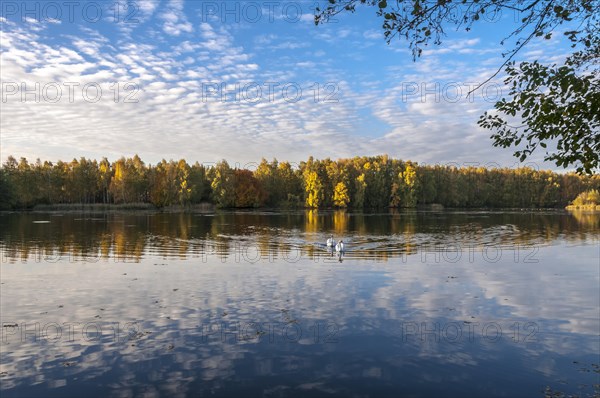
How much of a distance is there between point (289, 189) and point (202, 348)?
486ft

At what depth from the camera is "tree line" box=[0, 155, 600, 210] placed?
129375 millimetres

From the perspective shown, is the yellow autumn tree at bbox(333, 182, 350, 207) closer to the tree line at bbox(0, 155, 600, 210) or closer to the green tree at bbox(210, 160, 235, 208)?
the tree line at bbox(0, 155, 600, 210)

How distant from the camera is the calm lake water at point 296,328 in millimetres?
9055

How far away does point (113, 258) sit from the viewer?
Result: 26172 millimetres

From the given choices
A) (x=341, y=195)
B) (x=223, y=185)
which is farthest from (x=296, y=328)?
(x=341, y=195)

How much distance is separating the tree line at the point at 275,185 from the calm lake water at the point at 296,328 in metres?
111

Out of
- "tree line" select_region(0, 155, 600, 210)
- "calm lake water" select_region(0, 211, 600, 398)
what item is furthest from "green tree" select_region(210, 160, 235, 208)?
"calm lake water" select_region(0, 211, 600, 398)

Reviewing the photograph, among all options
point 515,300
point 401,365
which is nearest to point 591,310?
point 515,300

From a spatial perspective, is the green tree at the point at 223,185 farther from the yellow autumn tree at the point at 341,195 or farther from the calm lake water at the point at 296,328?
the calm lake water at the point at 296,328

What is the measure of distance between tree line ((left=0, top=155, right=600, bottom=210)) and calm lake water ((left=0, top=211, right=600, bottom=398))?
11106cm

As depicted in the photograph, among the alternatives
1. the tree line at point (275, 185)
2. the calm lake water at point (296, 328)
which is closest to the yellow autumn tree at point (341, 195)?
the tree line at point (275, 185)

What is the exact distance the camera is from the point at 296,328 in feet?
40.9

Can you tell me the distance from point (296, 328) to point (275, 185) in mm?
144919

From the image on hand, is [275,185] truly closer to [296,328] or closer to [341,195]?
[341,195]
